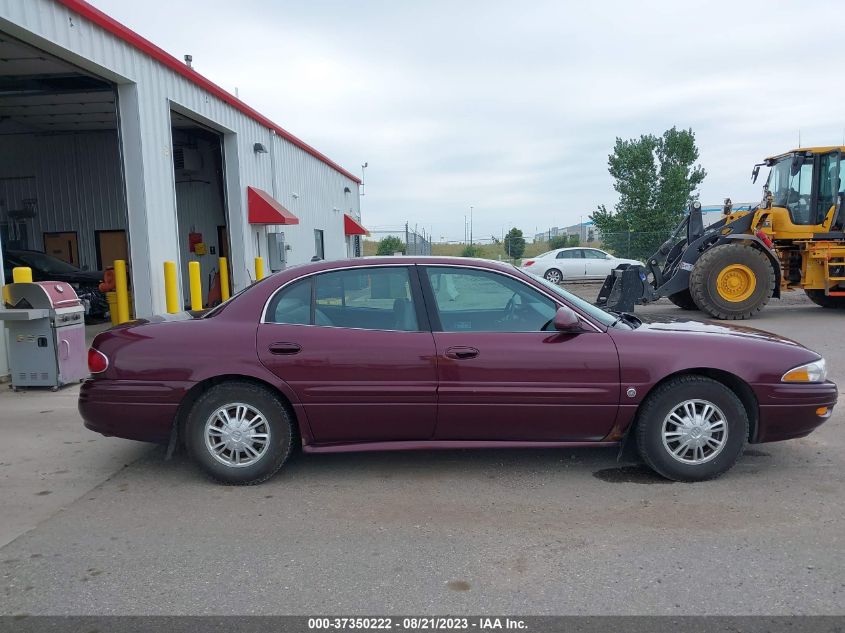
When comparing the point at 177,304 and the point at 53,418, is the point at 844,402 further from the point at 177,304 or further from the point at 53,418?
the point at 177,304

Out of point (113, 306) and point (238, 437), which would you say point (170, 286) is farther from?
point (238, 437)

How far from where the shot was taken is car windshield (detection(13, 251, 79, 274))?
14914 mm

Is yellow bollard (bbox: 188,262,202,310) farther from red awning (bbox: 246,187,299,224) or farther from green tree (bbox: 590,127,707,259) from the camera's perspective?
green tree (bbox: 590,127,707,259)

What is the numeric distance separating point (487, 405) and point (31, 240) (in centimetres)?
1847

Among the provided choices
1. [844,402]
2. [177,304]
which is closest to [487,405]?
[844,402]

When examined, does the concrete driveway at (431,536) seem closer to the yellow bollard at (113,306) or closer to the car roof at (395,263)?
the car roof at (395,263)

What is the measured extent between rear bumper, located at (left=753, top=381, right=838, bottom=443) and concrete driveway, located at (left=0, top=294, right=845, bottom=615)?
0.37 m

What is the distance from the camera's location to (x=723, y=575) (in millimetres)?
3188

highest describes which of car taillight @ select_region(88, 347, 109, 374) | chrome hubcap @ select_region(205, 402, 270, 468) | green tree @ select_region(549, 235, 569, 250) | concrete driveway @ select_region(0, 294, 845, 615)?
green tree @ select_region(549, 235, 569, 250)

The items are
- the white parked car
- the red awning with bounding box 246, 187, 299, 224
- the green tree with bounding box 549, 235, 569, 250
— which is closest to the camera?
the red awning with bounding box 246, 187, 299, 224

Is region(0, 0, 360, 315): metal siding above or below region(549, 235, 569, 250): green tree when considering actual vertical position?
above

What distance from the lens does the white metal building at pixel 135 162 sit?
995cm

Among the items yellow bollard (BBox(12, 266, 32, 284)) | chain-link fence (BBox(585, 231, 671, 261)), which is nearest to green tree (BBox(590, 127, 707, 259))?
chain-link fence (BBox(585, 231, 671, 261))

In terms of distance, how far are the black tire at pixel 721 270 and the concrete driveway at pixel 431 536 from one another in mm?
8286
